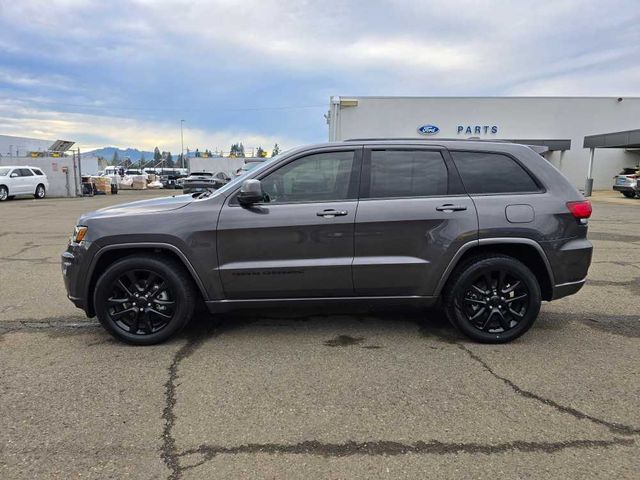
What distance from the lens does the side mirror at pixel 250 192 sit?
12.6 feet

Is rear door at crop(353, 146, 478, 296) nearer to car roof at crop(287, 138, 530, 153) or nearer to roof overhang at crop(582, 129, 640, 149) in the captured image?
car roof at crop(287, 138, 530, 153)

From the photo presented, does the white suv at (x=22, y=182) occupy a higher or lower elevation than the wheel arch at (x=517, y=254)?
higher

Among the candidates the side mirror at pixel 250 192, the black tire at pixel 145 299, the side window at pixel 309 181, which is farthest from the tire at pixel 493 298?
the black tire at pixel 145 299

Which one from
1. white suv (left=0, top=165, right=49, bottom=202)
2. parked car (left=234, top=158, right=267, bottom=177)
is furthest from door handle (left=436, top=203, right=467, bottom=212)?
white suv (left=0, top=165, right=49, bottom=202)

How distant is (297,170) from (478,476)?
2752mm

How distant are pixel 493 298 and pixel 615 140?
27897 mm

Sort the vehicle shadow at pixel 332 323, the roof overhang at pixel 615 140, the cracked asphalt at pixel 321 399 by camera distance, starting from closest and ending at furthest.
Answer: the cracked asphalt at pixel 321 399 → the vehicle shadow at pixel 332 323 → the roof overhang at pixel 615 140

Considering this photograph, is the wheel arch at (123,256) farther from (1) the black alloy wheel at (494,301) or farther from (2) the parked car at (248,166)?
(1) the black alloy wheel at (494,301)

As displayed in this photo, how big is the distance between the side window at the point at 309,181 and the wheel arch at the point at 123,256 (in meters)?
0.92

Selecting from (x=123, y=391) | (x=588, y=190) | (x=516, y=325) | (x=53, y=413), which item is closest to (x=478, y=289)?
(x=516, y=325)

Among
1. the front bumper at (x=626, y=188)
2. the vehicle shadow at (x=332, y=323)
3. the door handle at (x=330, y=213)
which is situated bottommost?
the vehicle shadow at (x=332, y=323)

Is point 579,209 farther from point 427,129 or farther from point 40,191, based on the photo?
point 427,129

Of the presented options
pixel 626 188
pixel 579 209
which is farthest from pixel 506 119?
pixel 579 209

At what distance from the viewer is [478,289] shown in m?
4.15
